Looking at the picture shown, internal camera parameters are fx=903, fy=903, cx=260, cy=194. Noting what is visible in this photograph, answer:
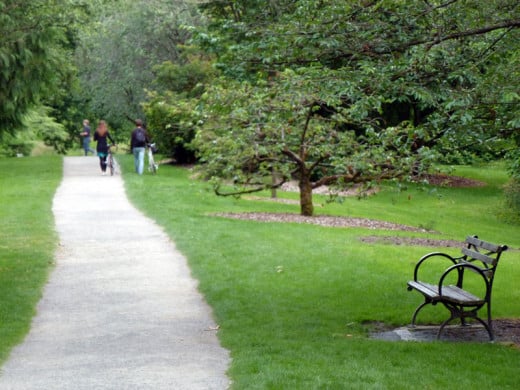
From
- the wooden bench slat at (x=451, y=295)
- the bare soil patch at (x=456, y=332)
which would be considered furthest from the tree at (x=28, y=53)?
the wooden bench slat at (x=451, y=295)

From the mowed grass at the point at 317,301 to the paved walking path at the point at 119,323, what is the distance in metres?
0.30

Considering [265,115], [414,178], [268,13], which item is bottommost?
[414,178]

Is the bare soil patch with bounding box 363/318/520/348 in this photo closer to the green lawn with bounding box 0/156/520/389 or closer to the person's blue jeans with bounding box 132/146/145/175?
the green lawn with bounding box 0/156/520/389

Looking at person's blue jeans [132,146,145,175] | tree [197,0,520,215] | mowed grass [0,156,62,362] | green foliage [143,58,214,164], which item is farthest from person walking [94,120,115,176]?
tree [197,0,520,215]

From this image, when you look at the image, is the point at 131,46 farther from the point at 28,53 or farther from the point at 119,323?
the point at 119,323

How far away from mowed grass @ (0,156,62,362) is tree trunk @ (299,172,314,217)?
18.2 ft

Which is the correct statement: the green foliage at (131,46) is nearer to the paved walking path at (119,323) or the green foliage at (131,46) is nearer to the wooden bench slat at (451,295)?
the paved walking path at (119,323)

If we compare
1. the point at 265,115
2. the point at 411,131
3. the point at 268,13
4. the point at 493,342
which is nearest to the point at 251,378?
the point at 493,342

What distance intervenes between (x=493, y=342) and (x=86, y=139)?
116 ft

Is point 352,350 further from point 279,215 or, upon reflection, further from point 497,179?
point 497,179

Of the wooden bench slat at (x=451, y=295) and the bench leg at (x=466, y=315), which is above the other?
the wooden bench slat at (x=451, y=295)

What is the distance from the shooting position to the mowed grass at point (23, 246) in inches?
393

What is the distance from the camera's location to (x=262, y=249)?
48.4 ft

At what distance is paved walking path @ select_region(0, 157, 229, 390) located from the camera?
24.5ft
